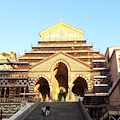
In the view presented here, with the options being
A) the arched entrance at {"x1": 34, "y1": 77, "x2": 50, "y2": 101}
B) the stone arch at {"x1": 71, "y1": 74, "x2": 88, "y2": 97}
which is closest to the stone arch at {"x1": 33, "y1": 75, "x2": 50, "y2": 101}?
the arched entrance at {"x1": 34, "y1": 77, "x2": 50, "y2": 101}

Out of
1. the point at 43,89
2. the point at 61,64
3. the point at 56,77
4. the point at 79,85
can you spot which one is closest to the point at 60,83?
the point at 56,77

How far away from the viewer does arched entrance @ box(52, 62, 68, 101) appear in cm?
3628

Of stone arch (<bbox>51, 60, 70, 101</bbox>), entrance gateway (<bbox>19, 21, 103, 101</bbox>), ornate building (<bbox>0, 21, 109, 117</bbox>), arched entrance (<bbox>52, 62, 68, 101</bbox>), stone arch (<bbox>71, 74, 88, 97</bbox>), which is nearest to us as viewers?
ornate building (<bbox>0, 21, 109, 117</bbox>)

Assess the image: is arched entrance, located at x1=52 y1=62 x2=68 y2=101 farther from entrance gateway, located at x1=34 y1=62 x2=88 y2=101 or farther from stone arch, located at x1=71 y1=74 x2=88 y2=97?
stone arch, located at x1=71 y1=74 x2=88 y2=97

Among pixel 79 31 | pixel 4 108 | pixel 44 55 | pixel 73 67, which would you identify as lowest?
pixel 4 108

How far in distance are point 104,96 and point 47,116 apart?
1331 cm

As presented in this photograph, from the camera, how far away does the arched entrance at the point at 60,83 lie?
119 ft

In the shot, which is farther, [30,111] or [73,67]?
[73,67]

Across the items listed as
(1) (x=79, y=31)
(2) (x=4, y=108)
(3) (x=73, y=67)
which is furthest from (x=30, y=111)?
(1) (x=79, y=31)

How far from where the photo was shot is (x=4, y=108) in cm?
2930

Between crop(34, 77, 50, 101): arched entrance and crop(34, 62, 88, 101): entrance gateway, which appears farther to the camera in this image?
crop(34, 77, 50, 101): arched entrance

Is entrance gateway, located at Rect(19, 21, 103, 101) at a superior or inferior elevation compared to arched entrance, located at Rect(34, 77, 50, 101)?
superior

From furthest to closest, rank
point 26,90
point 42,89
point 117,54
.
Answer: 1. point 42,89
2. point 26,90
3. point 117,54

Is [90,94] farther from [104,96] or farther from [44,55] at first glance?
[44,55]
